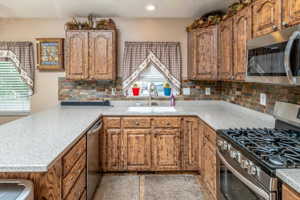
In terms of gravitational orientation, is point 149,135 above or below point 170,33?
below

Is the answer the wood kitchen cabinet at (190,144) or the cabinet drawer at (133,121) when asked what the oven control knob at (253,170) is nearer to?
the wood kitchen cabinet at (190,144)

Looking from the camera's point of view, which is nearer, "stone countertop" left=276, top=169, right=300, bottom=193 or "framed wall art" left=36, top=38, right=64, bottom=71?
"stone countertop" left=276, top=169, right=300, bottom=193

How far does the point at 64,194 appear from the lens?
169 centimetres

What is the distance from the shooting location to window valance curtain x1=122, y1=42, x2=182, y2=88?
12.9 feet

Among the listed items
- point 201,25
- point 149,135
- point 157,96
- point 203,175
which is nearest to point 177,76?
point 157,96

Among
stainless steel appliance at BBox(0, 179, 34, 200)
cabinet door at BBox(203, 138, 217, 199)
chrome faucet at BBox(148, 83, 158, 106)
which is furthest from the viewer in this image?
chrome faucet at BBox(148, 83, 158, 106)

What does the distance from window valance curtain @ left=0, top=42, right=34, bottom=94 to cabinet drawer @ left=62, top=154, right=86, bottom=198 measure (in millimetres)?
2222

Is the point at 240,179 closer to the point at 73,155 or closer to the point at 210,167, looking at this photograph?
the point at 210,167

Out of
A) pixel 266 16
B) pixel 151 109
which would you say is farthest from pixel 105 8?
pixel 266 16

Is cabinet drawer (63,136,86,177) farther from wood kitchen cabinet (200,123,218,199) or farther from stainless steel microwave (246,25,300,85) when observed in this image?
stainless steel microwave (246,25,300,85)

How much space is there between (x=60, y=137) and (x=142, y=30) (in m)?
2.50

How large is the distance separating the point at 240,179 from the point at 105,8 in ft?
9.69

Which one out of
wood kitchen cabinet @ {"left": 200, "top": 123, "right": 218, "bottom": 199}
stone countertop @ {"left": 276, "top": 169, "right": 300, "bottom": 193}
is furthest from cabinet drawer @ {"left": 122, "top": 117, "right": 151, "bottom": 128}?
stone countertop @ {"left": 276, "top": 169, "right": 300, "bottom": 193}

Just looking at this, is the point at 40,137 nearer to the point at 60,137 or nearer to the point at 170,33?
the point at 60,137
